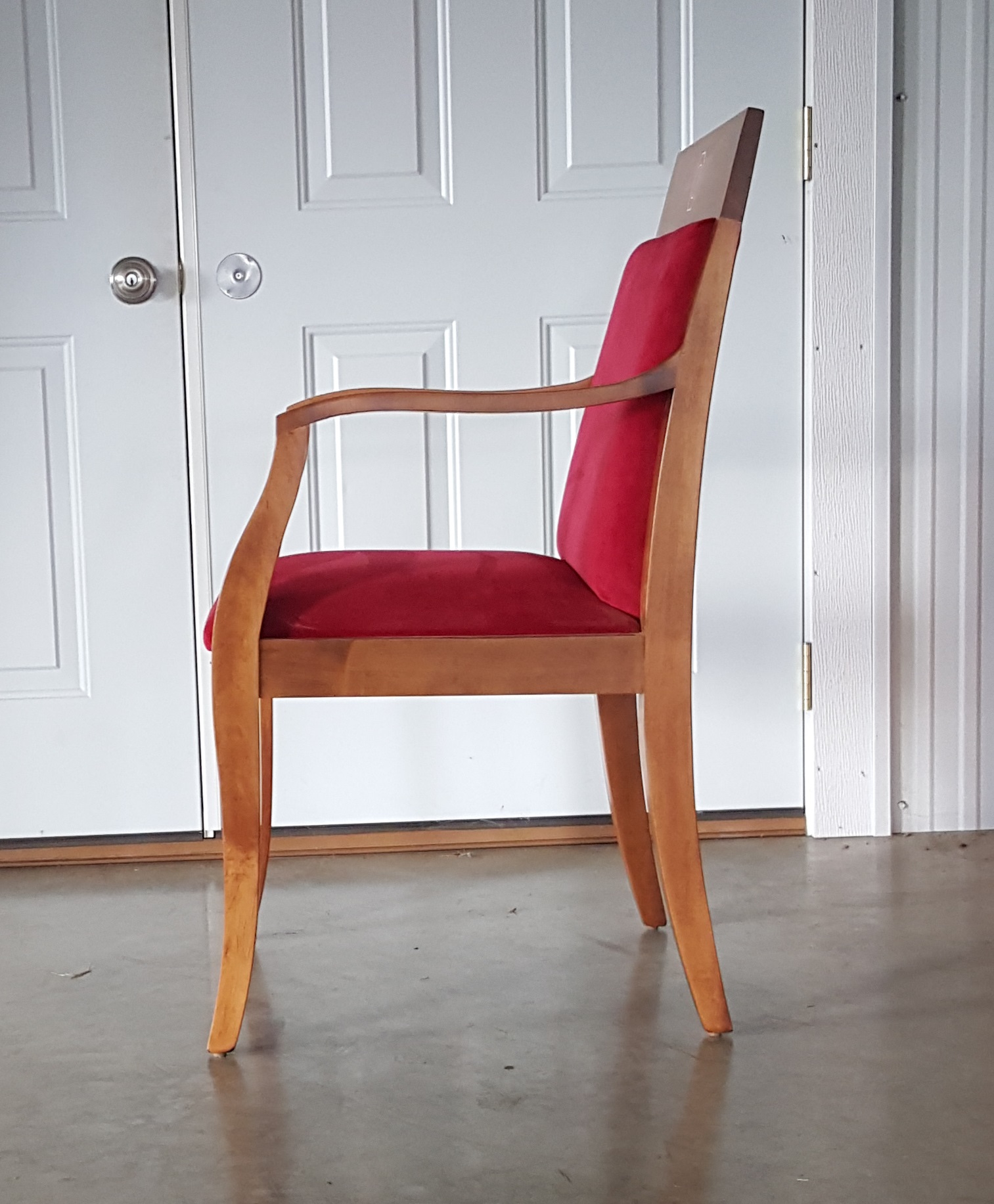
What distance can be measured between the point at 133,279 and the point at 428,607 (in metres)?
0.98

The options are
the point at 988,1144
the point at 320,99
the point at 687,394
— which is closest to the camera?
the point at 988,1144

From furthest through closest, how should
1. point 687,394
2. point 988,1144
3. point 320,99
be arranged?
point 320,99 < point 687,394 < point 988,1144

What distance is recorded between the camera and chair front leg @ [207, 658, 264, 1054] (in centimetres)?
126

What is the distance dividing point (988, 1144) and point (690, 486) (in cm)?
68

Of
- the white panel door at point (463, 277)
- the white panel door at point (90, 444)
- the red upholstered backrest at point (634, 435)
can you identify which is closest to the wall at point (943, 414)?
the white panel door at point (463, 277)

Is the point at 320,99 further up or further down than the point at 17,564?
further up

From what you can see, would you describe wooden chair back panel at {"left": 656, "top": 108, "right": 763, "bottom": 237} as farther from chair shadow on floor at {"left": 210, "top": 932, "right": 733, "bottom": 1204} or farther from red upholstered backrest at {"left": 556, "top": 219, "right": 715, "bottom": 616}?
chair shadow on floor at {"left": 210, "top": 932, "right": 733, "bottom": 1204}

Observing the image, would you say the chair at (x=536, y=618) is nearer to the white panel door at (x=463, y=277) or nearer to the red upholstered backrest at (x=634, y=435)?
the red upholstered backrest at (x=634, y=435)

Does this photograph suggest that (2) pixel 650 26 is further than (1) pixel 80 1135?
Yes

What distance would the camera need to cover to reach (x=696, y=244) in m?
1.33

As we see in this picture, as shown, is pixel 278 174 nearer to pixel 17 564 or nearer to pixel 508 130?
pixel 508 130

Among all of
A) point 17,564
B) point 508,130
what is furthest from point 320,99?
point 17,564

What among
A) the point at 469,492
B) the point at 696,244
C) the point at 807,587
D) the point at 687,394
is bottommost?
the point at 807,587

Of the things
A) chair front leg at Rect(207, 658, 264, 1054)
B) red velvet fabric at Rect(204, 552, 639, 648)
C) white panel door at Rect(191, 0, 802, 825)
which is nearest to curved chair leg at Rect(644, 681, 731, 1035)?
red velvet fabric at Rect(204, 552, 639, 648)
